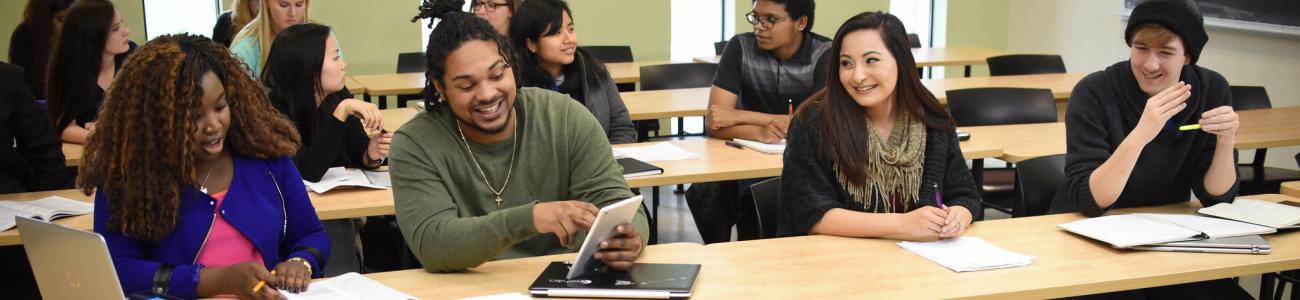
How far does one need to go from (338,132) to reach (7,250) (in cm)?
99

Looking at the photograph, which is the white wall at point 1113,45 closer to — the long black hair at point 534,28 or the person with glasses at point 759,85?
the person with glasses at point 759,85

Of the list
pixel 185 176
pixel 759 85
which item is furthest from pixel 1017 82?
pixel 185 176

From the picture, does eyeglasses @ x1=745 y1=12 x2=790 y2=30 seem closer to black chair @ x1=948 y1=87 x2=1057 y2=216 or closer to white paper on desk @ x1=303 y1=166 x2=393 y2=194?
black chair @ x1=948 y1=87 x2=1057 y2=216

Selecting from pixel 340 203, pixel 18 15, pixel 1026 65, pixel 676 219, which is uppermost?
pixel 18 15

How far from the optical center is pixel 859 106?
8.89 feet

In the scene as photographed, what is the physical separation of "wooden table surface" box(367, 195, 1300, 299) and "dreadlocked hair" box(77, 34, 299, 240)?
43 centimetres

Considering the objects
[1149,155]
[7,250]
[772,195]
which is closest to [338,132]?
[7,250]

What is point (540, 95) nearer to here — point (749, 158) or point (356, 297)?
point (356, 297)

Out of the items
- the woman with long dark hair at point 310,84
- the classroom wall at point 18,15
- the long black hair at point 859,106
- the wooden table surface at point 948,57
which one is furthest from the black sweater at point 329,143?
the classroom wall at point 18,15

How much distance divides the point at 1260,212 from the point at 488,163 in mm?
1791

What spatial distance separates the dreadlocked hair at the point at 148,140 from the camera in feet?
7.00

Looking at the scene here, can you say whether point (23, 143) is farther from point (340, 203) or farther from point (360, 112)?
point (340, 203)

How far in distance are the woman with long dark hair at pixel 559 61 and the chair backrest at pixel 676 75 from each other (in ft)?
6.31

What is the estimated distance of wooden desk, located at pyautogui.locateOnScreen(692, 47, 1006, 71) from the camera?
7066 millimetres
